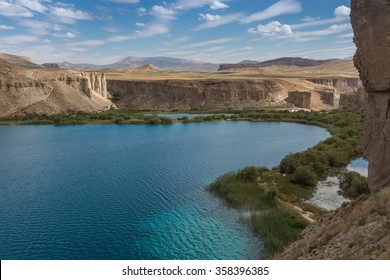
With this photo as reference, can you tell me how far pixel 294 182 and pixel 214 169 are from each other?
292 inches

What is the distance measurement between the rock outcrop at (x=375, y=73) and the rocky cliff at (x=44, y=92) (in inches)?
2803

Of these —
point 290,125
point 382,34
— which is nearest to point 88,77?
point 290,125

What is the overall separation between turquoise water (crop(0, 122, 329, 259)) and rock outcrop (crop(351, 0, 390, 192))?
6694mm

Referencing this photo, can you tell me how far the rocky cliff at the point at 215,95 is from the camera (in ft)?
316

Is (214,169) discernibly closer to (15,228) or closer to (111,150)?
(111,150)

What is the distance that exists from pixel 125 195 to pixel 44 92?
199 feet

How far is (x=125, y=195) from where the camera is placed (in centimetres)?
2539

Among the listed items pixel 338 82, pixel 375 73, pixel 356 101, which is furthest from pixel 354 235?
pixel 338 82

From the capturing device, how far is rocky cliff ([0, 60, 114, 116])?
7350 centimetres

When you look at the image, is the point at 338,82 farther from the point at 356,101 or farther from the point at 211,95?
the point at 356,101

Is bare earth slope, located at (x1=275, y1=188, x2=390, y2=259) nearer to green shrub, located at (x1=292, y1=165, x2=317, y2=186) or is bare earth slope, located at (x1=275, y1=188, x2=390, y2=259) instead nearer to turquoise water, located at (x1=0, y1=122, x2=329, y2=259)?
turquoise water, located at (x1=0, y1=122, x2=329, y2=259)

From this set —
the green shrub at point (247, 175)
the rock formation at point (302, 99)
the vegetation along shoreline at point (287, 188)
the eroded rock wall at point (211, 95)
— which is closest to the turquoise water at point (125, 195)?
the vegetation along shoreline at point (287, 188)

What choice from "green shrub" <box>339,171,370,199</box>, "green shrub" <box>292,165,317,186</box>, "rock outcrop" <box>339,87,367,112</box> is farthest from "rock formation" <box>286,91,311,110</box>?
"green shrub" <box>339,171,370,199</box>

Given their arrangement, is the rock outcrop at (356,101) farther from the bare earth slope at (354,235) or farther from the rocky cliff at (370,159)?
the bare earth slope at (354,235)
